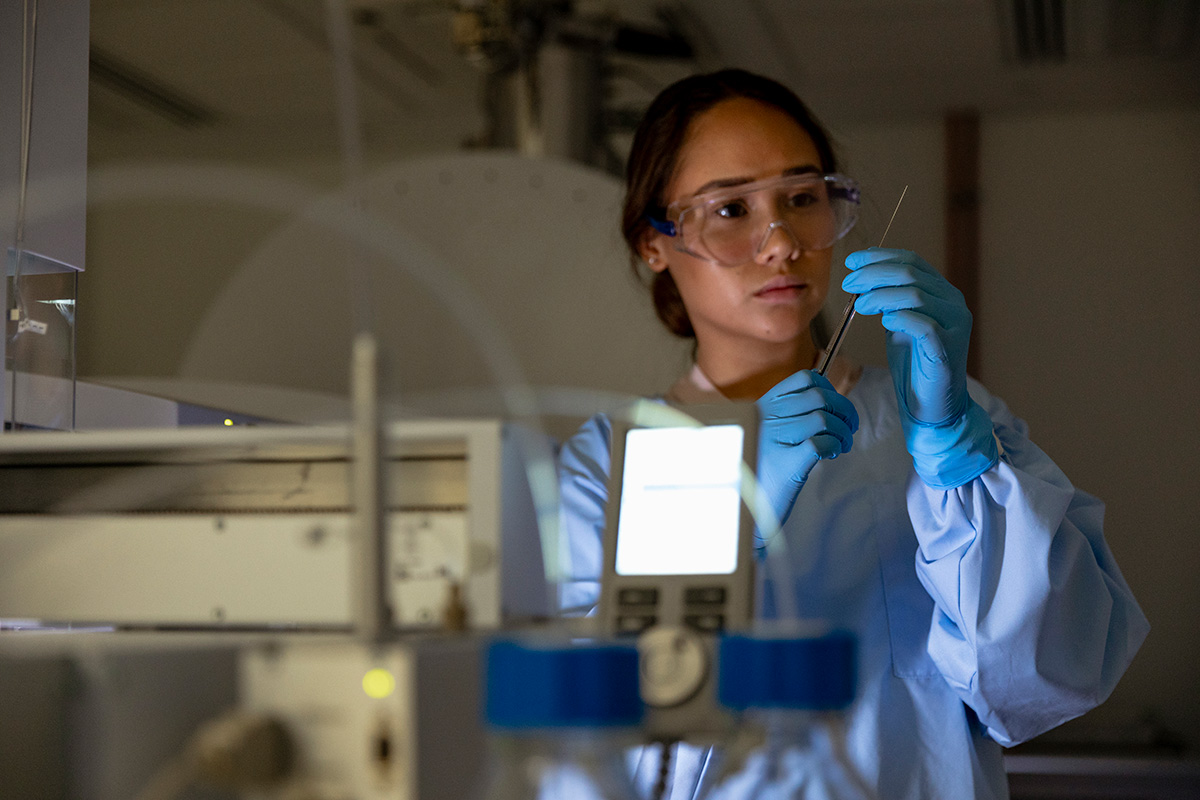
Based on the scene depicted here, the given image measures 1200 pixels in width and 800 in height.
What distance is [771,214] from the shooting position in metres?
1.16

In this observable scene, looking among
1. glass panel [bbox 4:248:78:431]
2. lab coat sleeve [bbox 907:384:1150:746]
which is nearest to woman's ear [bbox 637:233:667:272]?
lab coat sleeve [bbox 907:384:1150:746]

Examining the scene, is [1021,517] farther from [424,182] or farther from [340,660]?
[424,182]

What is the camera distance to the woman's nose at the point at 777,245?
3.70ft

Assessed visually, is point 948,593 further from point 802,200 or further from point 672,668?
point 672,668

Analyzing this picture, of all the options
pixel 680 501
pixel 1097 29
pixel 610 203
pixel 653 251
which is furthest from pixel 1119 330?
pixel 680 501

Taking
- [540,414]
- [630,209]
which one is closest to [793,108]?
[630,209]

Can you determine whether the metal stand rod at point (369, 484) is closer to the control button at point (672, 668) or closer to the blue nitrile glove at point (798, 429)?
the control button at point (672, 668)

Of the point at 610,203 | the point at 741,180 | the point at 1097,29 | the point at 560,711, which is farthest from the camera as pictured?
the point at 1097,29

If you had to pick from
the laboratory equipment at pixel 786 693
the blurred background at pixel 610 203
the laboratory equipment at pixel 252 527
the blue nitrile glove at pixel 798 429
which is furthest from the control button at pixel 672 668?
the blurred background at pixel 610 203

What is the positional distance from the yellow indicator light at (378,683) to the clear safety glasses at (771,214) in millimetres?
756

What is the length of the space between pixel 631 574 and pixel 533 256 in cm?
135

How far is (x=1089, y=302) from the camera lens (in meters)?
2.75

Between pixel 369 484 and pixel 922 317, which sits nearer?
pixel 369 484

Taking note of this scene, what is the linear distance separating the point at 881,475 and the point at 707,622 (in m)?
0.64
